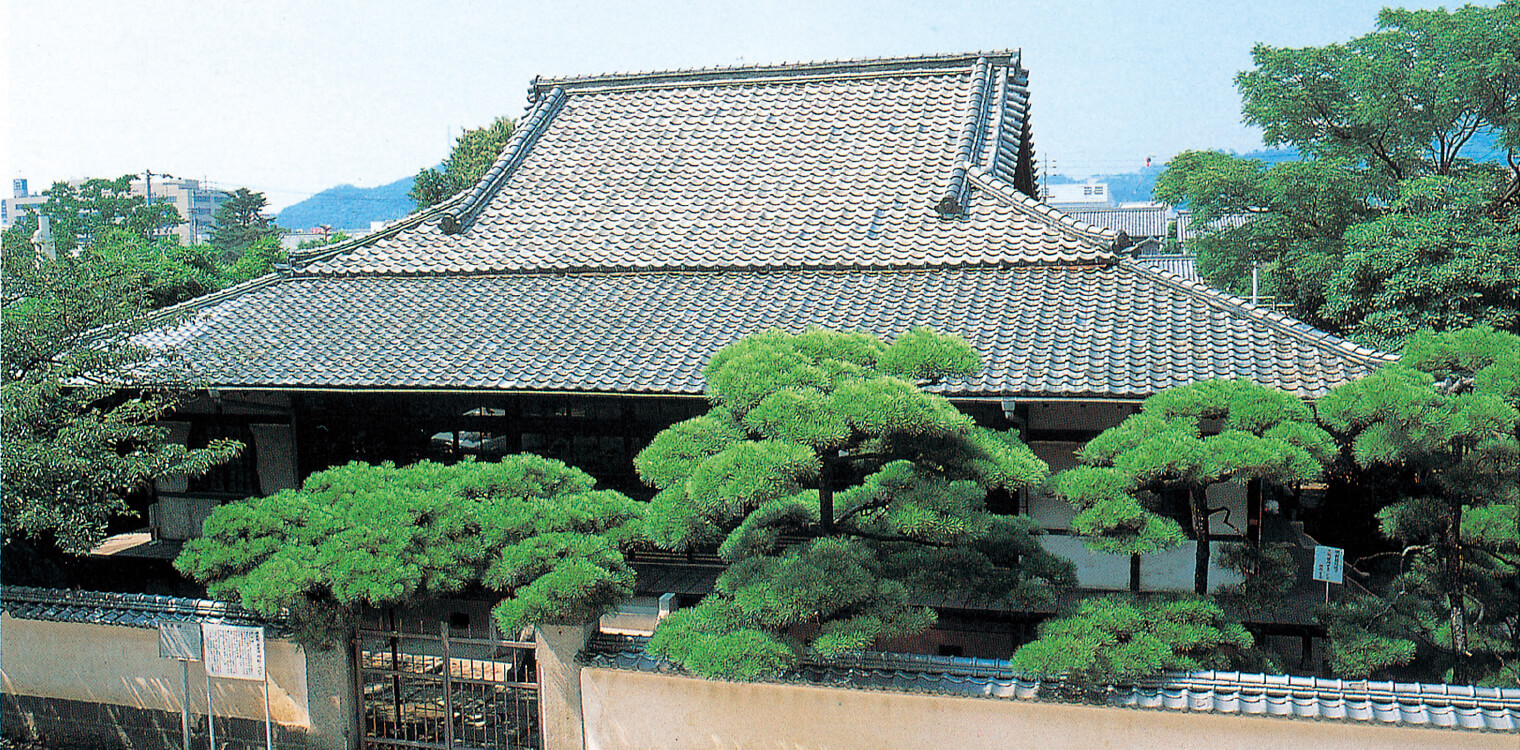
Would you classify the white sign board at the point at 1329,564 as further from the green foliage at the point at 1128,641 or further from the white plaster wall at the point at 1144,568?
the green foliage at the point at 1128,641

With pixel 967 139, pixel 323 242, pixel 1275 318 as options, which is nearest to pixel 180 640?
pixel 1275 318

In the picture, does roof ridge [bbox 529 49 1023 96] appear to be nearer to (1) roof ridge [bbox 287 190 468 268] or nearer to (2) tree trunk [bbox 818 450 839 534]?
(1) roof ridge [bbox 287 190 468 268]

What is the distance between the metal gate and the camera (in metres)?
7.74

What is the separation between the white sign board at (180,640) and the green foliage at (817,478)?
3712mm

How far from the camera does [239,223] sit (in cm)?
6188

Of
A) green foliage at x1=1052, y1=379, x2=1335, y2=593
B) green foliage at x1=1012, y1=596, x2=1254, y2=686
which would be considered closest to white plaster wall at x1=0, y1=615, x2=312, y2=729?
green foliage at x1=1012, y1=596, x2=1254, y2=686

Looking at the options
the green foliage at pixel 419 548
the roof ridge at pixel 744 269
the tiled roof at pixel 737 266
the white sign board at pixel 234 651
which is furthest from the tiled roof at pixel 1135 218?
the white sign board at pixel 234 651

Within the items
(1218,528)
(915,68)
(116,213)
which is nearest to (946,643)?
(1218,528)

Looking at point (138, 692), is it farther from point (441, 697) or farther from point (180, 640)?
point (441, 697)

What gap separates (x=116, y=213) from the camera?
161 feet

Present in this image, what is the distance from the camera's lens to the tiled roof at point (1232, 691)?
6.41 m

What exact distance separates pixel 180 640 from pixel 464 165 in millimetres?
31461

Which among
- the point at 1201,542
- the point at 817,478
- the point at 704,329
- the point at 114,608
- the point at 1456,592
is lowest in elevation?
the point at 114,608

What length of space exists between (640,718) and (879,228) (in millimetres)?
7301
